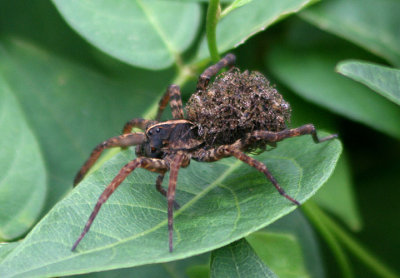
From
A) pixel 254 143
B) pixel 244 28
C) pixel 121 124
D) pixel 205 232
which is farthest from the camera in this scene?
pixel 121 124

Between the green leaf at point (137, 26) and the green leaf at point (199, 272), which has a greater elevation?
the green leaf at point (137, 26)

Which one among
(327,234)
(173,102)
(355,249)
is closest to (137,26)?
(173,102)

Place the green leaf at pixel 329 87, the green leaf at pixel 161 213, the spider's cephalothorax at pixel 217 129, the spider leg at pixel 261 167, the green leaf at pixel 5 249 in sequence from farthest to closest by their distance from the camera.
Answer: the green leaf at pixel 329 87, the spider's cephalothorax at pixel 217 129, the spider leg at pixel 261 167, the green leaf at pixel 5 249, the green leaf at pixel 161 213

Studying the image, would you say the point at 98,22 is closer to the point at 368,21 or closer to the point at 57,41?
the point at 57,41

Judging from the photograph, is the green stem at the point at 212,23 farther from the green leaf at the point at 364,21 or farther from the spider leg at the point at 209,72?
the green leaf at the point at 364,21

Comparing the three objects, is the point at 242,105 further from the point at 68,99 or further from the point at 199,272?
the point at 68,99

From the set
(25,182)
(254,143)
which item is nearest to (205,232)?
(254,143)

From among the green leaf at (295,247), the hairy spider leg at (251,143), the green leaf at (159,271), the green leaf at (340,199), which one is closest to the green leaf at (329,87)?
the green leaf at (340,199)
